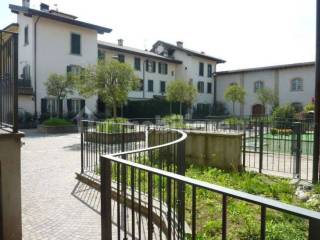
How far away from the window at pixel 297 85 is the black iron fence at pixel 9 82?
3726cm

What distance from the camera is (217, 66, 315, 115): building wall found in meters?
36.2

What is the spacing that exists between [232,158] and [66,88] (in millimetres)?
18902

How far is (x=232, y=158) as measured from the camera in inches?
321

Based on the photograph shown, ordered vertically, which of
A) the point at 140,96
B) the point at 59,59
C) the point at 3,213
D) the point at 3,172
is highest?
the point at 59,59

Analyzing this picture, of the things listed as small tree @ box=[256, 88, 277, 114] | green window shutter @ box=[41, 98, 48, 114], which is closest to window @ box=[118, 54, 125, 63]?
green window shutter @ box=[41, 98, 48, 114]

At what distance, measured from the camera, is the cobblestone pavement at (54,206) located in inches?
175

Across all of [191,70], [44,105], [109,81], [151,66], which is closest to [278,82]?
[191,70]

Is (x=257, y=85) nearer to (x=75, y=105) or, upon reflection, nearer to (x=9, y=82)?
(x=75, y=105)

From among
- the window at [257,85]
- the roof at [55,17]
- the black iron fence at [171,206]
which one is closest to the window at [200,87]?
the window at [257,85]

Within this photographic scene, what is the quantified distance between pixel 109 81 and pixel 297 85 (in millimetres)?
25878

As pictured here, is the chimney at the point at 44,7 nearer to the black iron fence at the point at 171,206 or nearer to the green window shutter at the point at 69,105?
the green window shutter at the point at 69,105

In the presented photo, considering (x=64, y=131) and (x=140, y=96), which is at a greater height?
(x=140, y=96)

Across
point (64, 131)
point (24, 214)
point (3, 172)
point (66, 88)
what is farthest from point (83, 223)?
point (66, 88)

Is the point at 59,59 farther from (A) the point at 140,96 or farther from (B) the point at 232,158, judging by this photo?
(B) the point at 232,158
